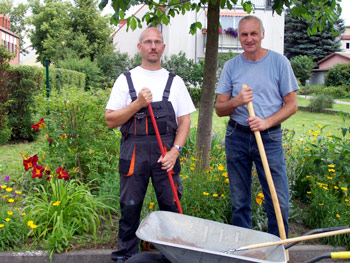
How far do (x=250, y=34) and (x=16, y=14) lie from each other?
71.2m

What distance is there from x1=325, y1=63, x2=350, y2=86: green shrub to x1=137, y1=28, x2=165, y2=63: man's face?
37.5 meters

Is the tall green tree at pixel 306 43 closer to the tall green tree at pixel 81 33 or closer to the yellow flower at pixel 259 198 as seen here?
the tall green tree at pixel 81 33

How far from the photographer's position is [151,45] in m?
3.07

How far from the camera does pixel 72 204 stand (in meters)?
3.86

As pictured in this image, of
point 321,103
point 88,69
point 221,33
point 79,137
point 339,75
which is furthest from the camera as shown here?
point 339,75

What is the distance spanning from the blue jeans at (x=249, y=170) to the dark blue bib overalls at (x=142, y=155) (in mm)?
521

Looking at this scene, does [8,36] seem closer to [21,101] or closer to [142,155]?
[21,101]

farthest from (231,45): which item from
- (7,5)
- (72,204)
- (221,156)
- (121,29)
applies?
(7,5)

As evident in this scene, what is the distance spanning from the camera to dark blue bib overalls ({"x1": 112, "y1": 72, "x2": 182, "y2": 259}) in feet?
10.1

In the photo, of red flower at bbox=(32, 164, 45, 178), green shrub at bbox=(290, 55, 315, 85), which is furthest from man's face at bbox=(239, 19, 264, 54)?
green shrub at bbox=(290, 55, 315, 85)

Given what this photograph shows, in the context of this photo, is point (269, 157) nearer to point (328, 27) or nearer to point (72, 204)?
point (72, 204)

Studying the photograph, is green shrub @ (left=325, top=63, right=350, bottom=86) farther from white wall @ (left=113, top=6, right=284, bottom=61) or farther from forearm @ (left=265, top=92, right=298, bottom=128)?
forearm @ (left=265, top=92, right=298, bottom=128)

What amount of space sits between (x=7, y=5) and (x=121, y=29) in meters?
40.6

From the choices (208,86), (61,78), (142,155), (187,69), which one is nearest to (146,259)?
(142,155)
